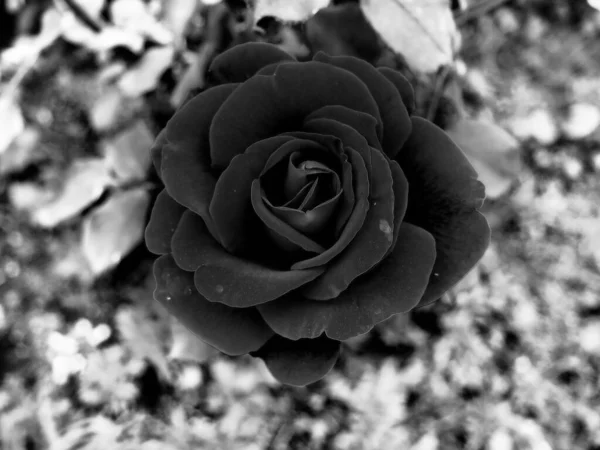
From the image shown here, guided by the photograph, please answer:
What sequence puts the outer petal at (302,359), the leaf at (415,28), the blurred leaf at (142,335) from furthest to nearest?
the blurred leaf at (142,335) < the leaf at (415,28) < the outer petal at (302,359)

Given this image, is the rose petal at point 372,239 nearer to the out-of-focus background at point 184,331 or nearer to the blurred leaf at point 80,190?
the out-of-focus background at point 184,331

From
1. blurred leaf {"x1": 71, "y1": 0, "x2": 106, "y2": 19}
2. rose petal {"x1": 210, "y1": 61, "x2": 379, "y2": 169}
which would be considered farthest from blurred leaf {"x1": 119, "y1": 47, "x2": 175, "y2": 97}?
rose petal {"x1": 210, "y1": 61, "x2": 379, "y2": 169}

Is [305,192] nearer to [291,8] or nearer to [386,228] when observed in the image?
[386,228]

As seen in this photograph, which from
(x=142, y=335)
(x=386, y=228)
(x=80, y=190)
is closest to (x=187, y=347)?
(x=142, y=335)

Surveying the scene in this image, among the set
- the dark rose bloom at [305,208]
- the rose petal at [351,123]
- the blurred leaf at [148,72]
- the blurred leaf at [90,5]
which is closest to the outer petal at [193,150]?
the dark rose bloom at [305,208]

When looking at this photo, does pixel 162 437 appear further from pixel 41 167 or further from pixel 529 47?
pixel 529 47
